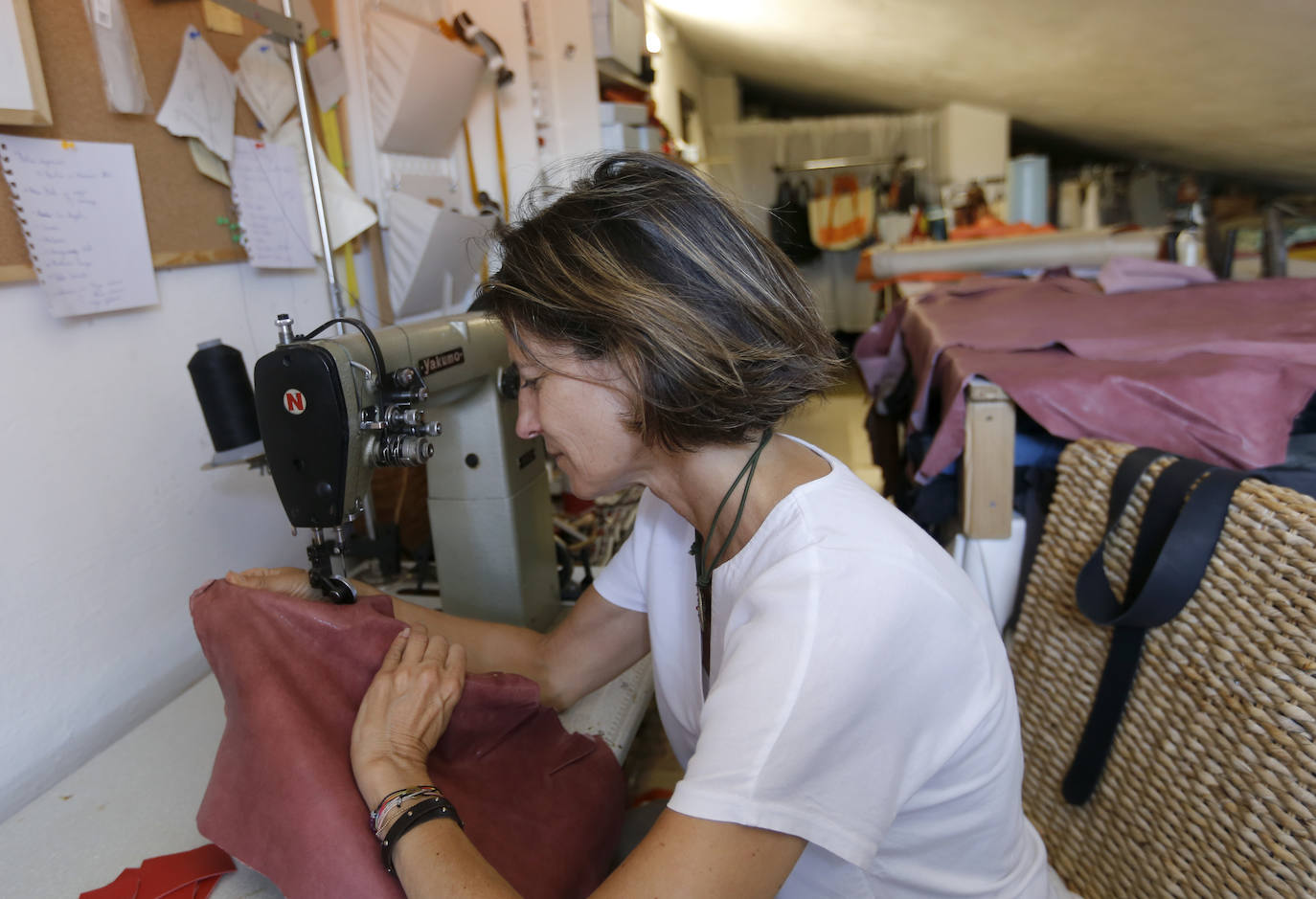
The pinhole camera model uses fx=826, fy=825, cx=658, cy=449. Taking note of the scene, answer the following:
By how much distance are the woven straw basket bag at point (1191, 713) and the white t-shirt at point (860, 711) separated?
27 centimetres

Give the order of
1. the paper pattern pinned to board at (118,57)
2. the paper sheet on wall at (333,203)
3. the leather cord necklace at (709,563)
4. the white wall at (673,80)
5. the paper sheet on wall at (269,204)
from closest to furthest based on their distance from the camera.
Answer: the leather cord necklace at (709,563) < the paper pattern pinned to board at (118,57) < the paper sheet on wall at (269,204) < the paper sheet on wall at (333,203) < the white wall at (673,80)

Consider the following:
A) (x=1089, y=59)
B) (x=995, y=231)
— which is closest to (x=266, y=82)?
(x=1089, y=59)

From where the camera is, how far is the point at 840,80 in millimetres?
6398

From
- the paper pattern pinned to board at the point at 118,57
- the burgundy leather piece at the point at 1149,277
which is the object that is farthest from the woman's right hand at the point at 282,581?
the burgundy leather piece at the point at 1149,277

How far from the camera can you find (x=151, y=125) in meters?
1.29

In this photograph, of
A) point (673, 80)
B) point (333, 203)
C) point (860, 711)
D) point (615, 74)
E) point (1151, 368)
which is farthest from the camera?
point (673, 80)

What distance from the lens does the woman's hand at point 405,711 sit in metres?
0.80

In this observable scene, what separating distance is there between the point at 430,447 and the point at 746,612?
1.52 feet

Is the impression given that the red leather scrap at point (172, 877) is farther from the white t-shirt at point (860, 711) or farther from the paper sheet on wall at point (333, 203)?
the paper sheet on wall at point (333, 203)

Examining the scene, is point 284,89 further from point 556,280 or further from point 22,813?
point 22,813

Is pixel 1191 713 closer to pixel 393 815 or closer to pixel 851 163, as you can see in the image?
pixel 393 815

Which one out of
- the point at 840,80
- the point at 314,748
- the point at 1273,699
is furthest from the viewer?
the point at 840,80

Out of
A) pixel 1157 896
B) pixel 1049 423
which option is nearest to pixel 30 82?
pixel 1049 423

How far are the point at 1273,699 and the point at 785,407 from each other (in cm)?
68
